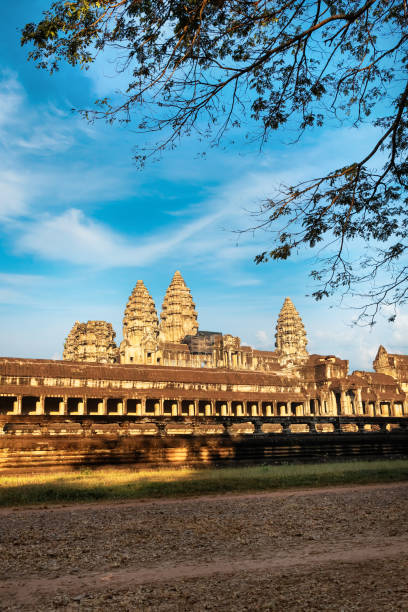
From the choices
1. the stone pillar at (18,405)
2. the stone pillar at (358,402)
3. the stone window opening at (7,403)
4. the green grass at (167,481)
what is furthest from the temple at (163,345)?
the green grass at (167,481)

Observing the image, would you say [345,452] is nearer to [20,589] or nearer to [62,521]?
[62,521]

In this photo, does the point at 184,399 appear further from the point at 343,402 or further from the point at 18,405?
the point at 343,402

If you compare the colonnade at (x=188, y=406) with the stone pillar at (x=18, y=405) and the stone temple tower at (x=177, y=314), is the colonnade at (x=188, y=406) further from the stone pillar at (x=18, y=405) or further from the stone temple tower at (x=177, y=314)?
the stone temple tower at (x=177, y=314)

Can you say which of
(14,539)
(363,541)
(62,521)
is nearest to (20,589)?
(14,539)

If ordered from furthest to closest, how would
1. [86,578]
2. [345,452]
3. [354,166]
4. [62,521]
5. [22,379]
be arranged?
1. [22,379]
2. [345,452]
3. [354,166]
4. [62,521]
5. [86,578]

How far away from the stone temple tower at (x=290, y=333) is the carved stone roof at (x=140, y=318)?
109 feet

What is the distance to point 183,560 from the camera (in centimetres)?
628

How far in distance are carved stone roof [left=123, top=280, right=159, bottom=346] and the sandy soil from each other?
306 feet

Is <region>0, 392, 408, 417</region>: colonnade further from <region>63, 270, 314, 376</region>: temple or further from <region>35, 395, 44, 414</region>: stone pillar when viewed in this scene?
<region>63, 270, 314, 376</region>: temple

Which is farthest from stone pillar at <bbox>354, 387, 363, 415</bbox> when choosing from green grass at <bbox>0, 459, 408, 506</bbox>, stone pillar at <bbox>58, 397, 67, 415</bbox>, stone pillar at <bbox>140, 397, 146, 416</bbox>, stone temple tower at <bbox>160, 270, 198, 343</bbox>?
green grass at <bbox>0, 459, 408, 506</bbox>

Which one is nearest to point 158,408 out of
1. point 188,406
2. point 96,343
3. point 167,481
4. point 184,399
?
point 184,399

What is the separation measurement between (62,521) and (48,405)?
46557mm

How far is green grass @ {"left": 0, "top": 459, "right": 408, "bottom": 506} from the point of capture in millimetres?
11633

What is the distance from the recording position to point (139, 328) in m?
104
